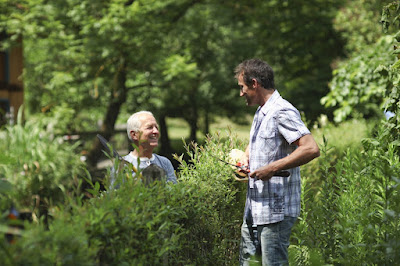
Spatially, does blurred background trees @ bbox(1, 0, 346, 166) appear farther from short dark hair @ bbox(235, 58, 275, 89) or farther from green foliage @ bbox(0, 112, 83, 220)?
short dark hair @ bbox(235, 58, 275, 89)

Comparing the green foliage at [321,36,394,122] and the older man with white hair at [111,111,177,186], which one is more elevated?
the green foliage at [321,36,394,122]

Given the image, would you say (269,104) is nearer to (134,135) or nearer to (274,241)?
(274,241)

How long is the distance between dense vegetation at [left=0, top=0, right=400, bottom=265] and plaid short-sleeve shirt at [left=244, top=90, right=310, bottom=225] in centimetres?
33

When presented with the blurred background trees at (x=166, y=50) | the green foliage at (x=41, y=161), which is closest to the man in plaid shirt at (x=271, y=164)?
the green foliage at (x=41, y=161)

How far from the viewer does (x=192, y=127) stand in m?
21.6

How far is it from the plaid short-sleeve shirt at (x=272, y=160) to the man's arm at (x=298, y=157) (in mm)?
107

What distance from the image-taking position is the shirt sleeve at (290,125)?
3.30 metres

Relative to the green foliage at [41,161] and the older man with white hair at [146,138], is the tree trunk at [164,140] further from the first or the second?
the older man with white hair at [146,138]

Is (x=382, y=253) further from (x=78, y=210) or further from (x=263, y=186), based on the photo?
(x=78, y=210)

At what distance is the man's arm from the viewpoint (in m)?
3.24

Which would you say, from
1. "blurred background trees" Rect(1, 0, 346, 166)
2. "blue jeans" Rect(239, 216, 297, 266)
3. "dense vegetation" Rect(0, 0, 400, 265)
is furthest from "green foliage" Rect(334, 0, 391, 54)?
"blue jeans" Rect(239, 216, 297, 266)

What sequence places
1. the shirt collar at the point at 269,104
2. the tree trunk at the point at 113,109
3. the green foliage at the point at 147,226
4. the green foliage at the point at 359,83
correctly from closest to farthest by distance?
the green foliage at the point at 147,226 < the shirt collar at the point at 269,104 < the green foliage at the point at 359,83 < the tree trunk at the point at 113,109

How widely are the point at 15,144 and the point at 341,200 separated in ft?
28.7

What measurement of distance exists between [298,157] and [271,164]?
7.3 inches
